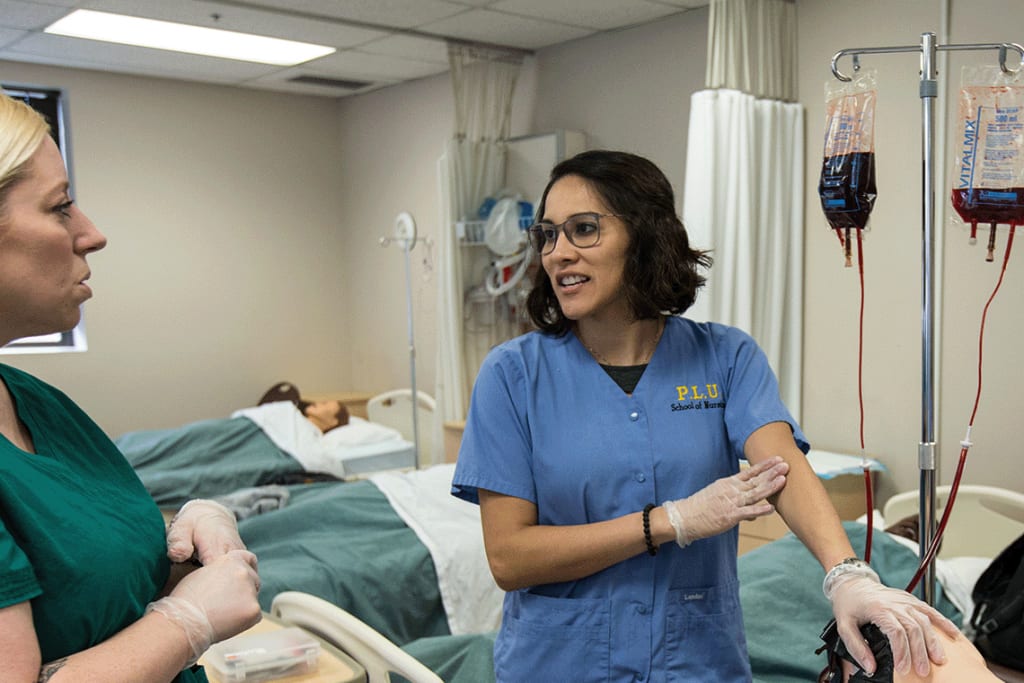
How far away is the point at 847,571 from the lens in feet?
3.93

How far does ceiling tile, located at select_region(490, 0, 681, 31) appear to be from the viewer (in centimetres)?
382

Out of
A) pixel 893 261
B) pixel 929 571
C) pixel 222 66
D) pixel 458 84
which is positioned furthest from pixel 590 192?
pixel 222 66

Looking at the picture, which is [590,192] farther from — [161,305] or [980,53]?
[161,305]

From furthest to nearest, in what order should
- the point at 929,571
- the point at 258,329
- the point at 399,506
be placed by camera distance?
the point at 258,329, the point at 399,506, the point at 929,571

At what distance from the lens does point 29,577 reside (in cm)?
82

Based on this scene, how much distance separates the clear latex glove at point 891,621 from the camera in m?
1.05

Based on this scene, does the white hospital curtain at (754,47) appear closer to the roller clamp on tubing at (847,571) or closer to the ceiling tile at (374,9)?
the ceiling tile at (374,9)

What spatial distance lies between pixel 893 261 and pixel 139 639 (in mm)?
3114

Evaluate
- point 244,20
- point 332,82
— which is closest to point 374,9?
A: point 244,20

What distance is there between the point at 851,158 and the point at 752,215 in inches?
85.2

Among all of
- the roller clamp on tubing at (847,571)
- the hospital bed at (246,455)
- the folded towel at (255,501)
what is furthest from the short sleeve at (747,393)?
the hospital bed at (246,455)

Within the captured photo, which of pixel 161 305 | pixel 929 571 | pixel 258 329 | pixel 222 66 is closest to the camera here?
pixel 929 571

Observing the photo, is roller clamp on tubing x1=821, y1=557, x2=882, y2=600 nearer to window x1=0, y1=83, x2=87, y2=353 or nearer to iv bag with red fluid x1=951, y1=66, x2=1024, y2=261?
iv bag with red fluid x1=951, y1=66, x2=1024, y2=261

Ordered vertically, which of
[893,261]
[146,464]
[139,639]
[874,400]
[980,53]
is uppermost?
[980,53]
